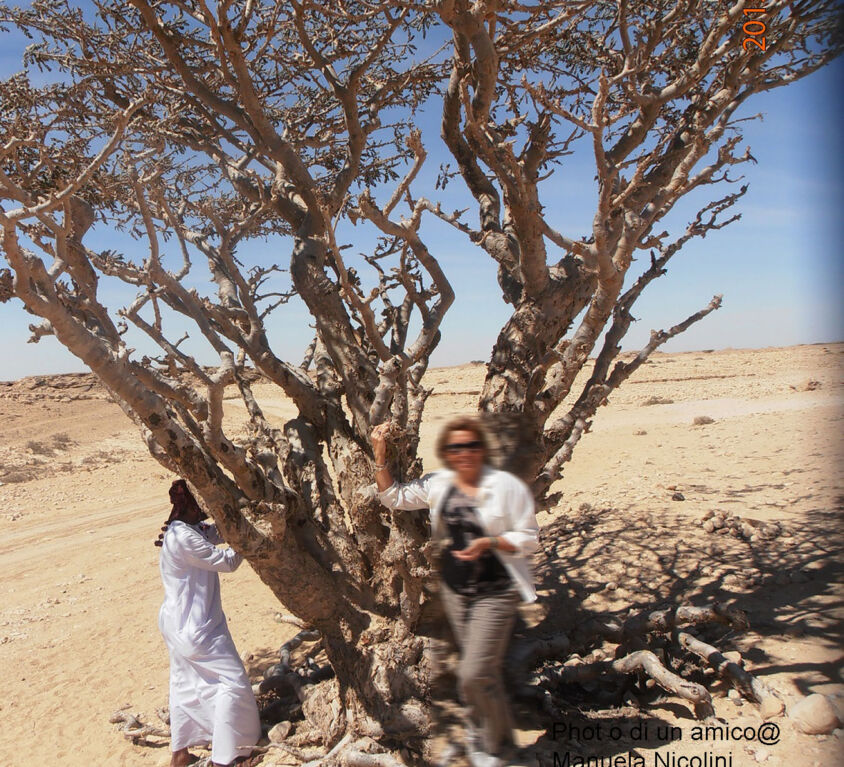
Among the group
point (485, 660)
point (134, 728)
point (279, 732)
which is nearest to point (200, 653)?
point (279, 732)

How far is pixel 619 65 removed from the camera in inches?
186

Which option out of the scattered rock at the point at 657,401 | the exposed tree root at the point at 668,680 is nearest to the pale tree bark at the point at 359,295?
the exposed tree root at the point at 668,680

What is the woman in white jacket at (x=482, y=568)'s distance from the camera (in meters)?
2.55

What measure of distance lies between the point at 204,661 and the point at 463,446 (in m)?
2.46

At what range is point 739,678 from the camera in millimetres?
3678

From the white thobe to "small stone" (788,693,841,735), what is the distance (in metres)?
2.89

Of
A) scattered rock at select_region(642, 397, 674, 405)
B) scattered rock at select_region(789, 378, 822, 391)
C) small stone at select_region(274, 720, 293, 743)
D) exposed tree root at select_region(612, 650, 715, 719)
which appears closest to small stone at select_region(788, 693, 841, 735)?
exposed tree root at select_region(612, 650, 715, 719)

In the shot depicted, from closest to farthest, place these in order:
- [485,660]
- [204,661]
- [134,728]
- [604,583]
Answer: [485,660]
[204,661]
[134,728]
[604,583]

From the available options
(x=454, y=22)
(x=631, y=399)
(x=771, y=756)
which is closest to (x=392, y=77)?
(x=454, y=22)

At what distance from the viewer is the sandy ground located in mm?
3775

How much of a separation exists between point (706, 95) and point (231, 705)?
4766mm

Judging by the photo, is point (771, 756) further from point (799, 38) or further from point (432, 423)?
point (432, 423)

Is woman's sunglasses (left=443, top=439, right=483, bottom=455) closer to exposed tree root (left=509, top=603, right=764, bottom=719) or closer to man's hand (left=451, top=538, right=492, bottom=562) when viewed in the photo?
man's hand (left=451, top=538, right=492, bottom=562)

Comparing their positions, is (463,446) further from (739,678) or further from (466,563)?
(739,678)
